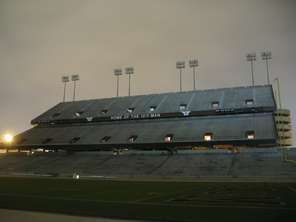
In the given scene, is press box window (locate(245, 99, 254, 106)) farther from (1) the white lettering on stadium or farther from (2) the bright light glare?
(2) the bright light glare

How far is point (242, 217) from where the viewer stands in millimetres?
9867

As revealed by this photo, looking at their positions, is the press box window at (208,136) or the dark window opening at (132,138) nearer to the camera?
the press box window at (208,136)

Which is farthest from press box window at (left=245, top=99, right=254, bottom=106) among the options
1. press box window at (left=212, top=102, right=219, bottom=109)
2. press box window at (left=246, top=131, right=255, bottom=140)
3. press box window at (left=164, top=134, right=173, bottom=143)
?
press box window at (left=164, top=134, right=173, bottom=143)

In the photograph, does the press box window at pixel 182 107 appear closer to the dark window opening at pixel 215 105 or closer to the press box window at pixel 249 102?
the dark window opening at pixel 215 105

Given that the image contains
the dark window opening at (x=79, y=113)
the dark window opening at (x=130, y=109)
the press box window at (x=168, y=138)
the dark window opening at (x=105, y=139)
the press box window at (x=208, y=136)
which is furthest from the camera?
the dark window opening at (x=79, y=113)

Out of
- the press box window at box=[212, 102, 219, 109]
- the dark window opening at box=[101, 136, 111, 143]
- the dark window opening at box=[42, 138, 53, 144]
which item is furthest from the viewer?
the dark window opening at box=[42, 138, 53, 144]

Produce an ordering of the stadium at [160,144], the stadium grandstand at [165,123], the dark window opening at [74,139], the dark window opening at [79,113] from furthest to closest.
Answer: the dark window opening at [79,113] → the dark window opening at [74,139] → the stadium grandstand at [165,123] → the stadium at [160,144]

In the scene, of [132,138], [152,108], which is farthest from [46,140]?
[152,108]

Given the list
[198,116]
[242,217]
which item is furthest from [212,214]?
[198,116]

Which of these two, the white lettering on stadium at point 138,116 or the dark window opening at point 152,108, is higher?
the dark window opening at point 152,108

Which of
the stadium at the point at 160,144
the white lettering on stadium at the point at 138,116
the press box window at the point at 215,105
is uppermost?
the press box window at the point at 215,105

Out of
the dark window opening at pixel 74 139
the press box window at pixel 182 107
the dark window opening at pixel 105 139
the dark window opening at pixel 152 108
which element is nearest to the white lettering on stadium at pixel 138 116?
the dark window opening at pixel 152 108

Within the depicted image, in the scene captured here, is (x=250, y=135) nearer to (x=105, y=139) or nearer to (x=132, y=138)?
(x=132, y=138)

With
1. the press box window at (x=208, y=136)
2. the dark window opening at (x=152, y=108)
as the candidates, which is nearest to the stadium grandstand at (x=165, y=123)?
the press box window at (x=208, y=136)
